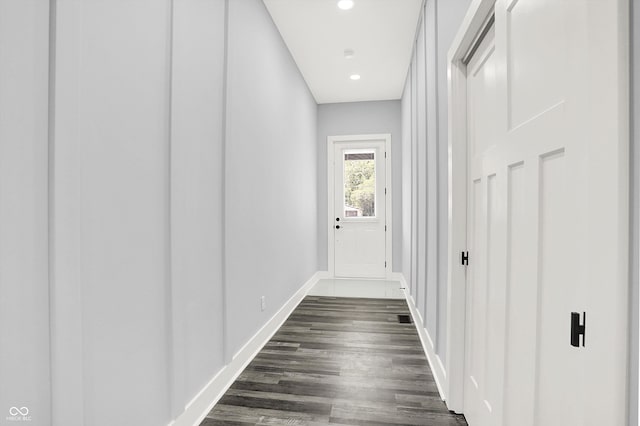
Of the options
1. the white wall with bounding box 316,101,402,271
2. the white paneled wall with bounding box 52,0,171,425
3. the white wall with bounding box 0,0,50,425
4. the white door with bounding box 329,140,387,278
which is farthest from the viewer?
the white door with bounding box 329,140,387,278

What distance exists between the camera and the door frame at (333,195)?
206 inches

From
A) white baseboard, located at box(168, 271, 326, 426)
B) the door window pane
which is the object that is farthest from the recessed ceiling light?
white baseboard, located at box(168, 271, 326, 426)

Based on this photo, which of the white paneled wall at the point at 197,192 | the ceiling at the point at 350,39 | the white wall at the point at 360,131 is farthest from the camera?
the white wall at the point at 360,131

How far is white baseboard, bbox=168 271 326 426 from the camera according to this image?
1.61 meters

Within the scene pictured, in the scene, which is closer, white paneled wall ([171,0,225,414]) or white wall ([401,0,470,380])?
white paneled wall ([171,0,225,414])

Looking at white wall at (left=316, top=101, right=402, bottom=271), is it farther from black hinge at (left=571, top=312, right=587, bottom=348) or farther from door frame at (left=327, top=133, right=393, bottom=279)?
black hinge at (left=571, top=312, right=587, bottom=348)

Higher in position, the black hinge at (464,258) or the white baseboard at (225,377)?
the black hinge at (464,258)

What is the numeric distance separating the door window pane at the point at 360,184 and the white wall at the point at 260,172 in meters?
1.29

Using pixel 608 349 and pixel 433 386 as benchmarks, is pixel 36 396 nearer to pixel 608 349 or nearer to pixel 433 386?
pixel 608 349

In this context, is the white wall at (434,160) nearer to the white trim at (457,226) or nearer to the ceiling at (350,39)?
the white trim at (457,226)

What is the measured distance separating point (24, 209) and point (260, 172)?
1.91 metres

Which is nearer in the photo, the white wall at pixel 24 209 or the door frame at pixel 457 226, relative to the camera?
the white wall at pixel 24 209

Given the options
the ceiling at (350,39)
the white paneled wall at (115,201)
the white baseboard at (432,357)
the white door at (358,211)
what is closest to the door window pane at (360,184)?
the white door at (358,211)

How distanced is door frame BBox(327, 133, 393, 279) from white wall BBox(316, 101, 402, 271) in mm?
53
